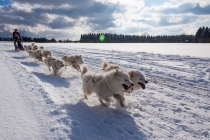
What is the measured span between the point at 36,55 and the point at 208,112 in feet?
34.9

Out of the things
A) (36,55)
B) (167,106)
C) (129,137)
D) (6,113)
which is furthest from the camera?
(36,55)

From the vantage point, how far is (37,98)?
4.74m

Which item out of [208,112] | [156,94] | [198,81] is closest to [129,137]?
[208,112]

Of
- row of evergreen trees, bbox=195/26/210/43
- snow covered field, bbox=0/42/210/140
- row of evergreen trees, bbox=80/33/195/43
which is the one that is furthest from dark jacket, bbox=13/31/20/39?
row of evergreen trees, bbox=80/33/195/43

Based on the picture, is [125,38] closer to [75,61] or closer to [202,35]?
[202,35]

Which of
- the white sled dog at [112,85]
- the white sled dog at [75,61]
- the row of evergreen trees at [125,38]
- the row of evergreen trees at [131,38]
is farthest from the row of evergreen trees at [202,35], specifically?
the white sled dog at [112,85]

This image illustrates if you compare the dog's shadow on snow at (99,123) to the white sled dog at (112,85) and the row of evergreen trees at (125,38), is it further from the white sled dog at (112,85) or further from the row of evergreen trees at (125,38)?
the row of evergreen trees at (125,38)

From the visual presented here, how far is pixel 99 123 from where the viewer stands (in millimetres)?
3773

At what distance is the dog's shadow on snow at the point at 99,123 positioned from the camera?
3305mm

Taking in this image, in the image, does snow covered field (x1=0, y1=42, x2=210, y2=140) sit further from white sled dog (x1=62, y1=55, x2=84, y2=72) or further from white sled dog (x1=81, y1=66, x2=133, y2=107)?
white sled dog (x1=62, y1=55, x2=84, y2=72)

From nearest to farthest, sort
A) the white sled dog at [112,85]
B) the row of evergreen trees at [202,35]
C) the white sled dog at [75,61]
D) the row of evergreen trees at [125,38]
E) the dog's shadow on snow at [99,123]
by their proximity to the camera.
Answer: the dog's shadow on snow at [99,123] → the white sled dog at [112,85] → the white sled dog at [75,61] → the row of evergreen trees at [202,35] → the row of evergreen trees at [125,38]

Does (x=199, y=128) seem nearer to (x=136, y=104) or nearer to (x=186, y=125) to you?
(x=186, y=125)

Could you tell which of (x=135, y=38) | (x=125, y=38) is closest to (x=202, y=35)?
(x=135, y=38)

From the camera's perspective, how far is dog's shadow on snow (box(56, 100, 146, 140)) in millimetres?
3305
